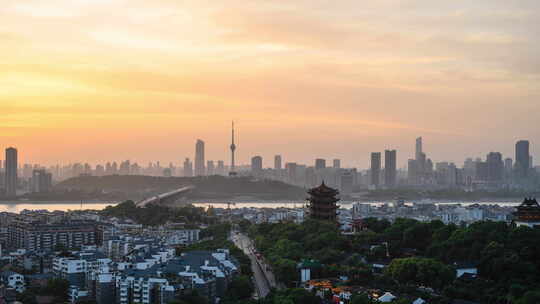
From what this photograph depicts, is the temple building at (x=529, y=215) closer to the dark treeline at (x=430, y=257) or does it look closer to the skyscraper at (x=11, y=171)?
the dark treeline at (x=430, y=257)

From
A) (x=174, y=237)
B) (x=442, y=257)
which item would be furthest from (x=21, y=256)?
(x=442, y=257)

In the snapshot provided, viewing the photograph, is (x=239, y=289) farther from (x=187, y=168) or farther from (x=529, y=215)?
(x=187, y=168)

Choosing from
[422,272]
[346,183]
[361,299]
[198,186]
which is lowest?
[361,299]

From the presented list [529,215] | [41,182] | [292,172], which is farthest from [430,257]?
[292,172]

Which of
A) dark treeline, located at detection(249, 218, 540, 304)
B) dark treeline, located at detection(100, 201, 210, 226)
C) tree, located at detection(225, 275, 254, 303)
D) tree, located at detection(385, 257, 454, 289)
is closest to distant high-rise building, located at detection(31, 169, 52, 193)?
dark treeline, located at detection(100, 201, 210, 226)

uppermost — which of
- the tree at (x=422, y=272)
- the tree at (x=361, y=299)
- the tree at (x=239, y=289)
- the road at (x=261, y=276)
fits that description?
the tree at (x=422, y=272)

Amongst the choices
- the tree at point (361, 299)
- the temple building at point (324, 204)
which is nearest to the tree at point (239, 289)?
the tree at point (361, 299)

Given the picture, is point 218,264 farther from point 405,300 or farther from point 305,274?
point 405,300

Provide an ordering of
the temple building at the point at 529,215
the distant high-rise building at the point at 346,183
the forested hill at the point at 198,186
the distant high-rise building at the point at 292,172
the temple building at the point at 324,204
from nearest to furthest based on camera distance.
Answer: the temple building at the point at 529,215 → the temple building at the point at 324,204 → the forested hill at the point at 198,186 → the distant high-rise building at the point at 346,183 → the distant high-rise building at the point at 292,172
